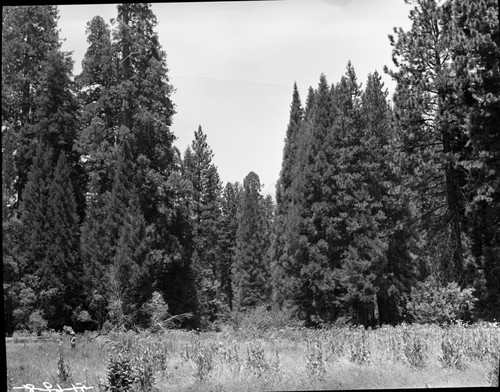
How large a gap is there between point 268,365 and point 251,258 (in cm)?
3524

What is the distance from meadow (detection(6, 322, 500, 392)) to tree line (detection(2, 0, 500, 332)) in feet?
8.52

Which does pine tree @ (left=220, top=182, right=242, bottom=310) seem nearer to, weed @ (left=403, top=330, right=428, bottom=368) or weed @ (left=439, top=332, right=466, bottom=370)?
weed @ (left=403, top=330, right=428, bottom=368)

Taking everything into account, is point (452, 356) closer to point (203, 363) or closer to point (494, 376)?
point (494, 376)

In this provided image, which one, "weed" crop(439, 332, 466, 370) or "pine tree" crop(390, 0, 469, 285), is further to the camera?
"pine tree" crop(390, 0, 469, 285)

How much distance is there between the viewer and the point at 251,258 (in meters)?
44.5

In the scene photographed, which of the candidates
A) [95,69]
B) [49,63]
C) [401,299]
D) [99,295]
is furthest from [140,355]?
[401,299]

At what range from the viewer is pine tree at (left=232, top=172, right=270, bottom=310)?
144 feet

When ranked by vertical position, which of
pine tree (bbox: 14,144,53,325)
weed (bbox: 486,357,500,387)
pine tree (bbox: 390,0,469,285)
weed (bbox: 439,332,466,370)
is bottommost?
weed (bbox: 486,357,500,387)

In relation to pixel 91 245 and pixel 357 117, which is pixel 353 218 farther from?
pixel 91 245

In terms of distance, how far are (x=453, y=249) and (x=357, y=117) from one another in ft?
36.3

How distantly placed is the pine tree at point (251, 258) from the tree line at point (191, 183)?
1087cm

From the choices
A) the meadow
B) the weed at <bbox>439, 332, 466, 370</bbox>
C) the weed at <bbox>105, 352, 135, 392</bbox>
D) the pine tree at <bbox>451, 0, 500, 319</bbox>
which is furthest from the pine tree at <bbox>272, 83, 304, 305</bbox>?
the weed at <bbox>105, 352, 135, 392</bbox>

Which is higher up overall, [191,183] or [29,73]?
[29,73]

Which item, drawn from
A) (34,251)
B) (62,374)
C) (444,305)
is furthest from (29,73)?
(444,305)
